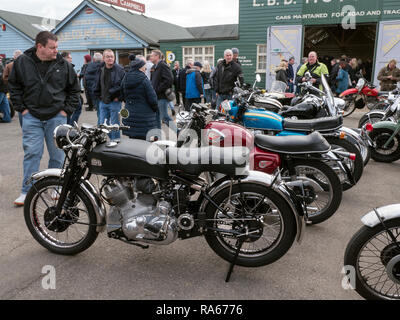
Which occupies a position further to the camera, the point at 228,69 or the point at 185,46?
the point at 185,46

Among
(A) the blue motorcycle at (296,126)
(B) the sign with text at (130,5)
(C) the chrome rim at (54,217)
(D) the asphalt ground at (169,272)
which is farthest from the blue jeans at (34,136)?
(B) the sign with text at (130,5)

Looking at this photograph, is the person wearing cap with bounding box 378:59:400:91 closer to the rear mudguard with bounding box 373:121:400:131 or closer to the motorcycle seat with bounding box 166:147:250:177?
the rear mudguard with bounding box 373:121:400:131

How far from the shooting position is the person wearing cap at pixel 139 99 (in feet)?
18.3

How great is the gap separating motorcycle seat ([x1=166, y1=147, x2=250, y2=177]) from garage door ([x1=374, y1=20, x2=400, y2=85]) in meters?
15.1

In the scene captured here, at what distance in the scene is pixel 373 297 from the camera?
2.56 metres

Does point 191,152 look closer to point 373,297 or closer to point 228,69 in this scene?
point 373,297

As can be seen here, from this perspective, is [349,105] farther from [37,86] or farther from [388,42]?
[37,86]

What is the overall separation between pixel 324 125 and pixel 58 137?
2.92 meters

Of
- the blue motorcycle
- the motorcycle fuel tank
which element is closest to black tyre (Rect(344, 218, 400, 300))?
the motorcycle fuel tank

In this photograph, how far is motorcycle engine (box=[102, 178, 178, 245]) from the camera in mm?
2906

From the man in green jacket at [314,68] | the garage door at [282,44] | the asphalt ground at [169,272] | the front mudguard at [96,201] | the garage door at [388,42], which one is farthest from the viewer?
the garage door at [282,44]

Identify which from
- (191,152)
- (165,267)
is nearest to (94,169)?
(191,152)

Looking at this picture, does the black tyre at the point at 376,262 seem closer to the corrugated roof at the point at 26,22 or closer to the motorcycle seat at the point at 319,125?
the motorcycle seat at the point at 319,125

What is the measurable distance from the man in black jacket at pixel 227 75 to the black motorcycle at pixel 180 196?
595cm
